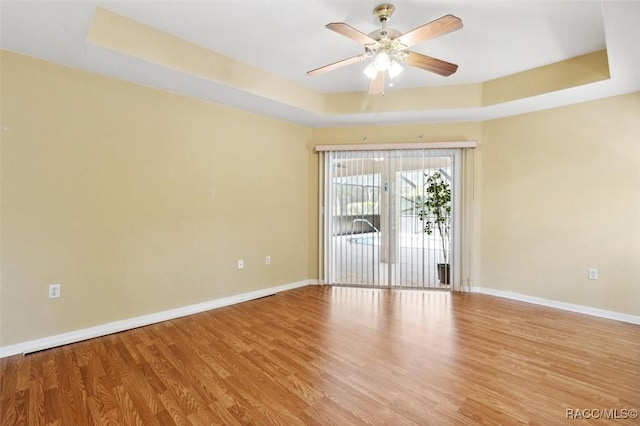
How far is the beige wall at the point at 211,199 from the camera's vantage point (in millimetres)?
2578

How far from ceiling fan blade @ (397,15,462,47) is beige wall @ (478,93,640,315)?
2.64 metres

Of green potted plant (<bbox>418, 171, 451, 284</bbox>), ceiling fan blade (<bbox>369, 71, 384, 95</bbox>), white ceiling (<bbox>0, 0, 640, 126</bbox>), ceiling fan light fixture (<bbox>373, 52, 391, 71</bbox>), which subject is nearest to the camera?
white ceiling (<bbox>0, 0, 640, 126</bbox>)

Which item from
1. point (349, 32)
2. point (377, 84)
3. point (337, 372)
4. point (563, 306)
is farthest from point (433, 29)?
point (563, 306)

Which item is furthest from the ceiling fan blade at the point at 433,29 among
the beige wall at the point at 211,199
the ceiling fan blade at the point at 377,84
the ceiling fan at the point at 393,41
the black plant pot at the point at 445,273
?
the black plant pot at the point at 445,273

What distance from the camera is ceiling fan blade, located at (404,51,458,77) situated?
94.8 inches

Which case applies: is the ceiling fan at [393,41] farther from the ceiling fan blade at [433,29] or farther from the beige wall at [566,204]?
the beige wall at [566,204]

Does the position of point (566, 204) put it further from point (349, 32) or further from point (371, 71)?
point (349, 32)

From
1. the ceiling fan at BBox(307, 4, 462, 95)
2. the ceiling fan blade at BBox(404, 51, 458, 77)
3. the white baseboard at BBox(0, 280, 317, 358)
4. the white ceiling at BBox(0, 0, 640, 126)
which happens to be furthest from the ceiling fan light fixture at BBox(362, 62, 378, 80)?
the white baseboard at BBox(0, 280, 317, 358)

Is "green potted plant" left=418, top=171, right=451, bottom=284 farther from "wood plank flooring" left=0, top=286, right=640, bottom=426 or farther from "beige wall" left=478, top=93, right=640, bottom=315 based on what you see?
"wood plank flooring" left=0, top=286, right=640, bottom=426

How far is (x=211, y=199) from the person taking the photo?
146 inches

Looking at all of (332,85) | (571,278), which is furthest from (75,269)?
(571,278)

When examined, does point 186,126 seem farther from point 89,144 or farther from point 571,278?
point 571,278

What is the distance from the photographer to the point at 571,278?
144 inches

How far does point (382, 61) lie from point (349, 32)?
385 mm
